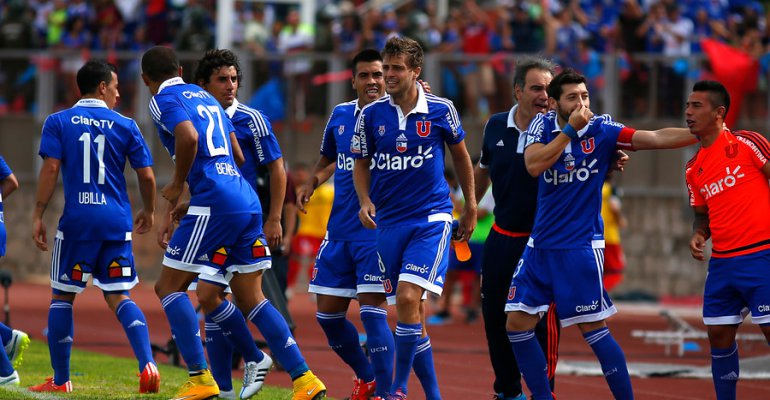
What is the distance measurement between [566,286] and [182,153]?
8.19ft

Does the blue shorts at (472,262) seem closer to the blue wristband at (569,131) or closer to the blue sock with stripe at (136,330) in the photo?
the blue sock with stripe at (136,330)

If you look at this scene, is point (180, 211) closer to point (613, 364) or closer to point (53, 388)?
point (53, 388)

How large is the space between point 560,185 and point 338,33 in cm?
1449

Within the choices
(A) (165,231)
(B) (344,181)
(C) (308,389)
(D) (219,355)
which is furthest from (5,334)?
(C) (308,389)

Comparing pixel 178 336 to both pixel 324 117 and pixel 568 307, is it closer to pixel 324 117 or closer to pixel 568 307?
pixel 568 307

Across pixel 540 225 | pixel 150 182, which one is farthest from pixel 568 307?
pixel 150 182

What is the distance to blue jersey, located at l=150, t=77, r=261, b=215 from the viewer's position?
8227 mm

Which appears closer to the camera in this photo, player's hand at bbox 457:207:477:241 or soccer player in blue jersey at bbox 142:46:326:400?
soccer player in blue jersey at bbox 142:46:326:400

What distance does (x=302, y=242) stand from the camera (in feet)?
70.6

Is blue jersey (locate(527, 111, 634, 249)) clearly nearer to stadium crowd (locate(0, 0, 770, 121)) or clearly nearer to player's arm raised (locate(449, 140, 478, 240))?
player's arm raised (locate(449, 140, 478, 240))

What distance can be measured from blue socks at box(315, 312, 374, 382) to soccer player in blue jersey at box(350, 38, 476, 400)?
2.04 feet

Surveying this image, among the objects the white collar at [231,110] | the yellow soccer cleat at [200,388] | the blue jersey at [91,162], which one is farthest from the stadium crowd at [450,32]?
the yellow soccer cleat at [200,388]

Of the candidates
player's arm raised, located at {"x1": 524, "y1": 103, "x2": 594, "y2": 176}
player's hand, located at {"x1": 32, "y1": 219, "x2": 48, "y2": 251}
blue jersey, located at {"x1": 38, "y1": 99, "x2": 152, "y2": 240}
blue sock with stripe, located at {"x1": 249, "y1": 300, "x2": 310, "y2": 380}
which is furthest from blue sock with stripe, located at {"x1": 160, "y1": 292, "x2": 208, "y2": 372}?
player's arm raised, located at {"x1": 524, "y1": 103, "x2": 594, "y2": 176}

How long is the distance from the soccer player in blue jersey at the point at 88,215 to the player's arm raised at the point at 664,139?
11.7ft
